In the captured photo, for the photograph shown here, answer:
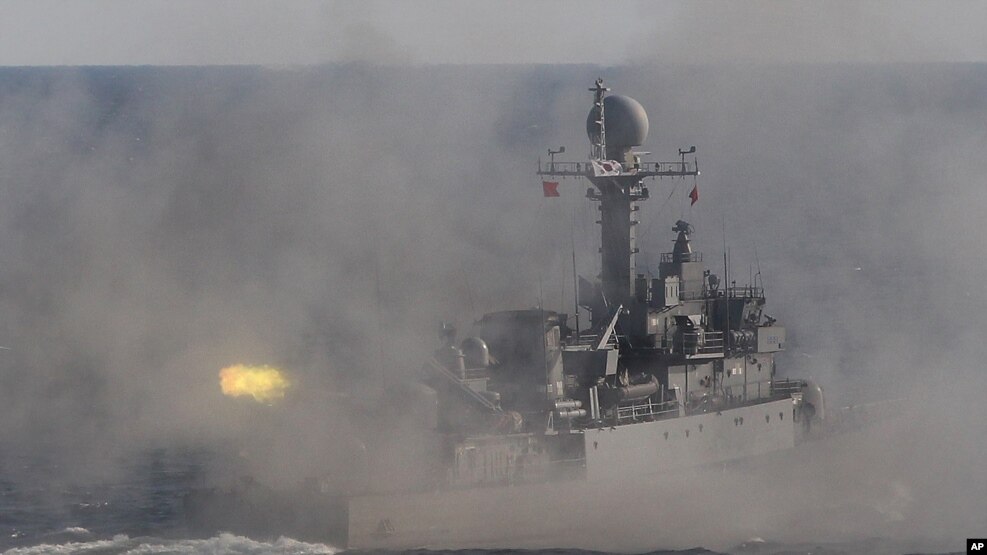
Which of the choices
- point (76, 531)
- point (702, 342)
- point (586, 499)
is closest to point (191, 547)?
point (76, 531)

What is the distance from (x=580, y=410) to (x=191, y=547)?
10.5 m

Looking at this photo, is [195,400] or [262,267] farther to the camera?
[262,267]

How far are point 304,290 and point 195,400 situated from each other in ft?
31.2

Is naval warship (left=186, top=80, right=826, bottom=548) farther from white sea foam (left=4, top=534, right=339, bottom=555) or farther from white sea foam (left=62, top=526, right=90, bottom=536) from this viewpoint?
white sea foam (left=62, top=526, right=90, bottom=536)

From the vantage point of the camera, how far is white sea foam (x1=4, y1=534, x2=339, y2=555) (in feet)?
108

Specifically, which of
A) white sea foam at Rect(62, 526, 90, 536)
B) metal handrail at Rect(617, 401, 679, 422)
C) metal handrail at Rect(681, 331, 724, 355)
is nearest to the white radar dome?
metal handrail at Rect(681, 331, 724, 355)

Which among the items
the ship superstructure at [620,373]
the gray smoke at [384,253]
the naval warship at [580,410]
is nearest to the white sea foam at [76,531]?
the naval warship at [580,410]

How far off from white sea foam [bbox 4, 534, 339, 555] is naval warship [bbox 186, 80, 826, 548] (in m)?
0.40

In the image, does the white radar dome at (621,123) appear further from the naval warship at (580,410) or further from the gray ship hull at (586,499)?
the gray ship hull at (586,499)

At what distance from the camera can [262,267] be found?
201 feet

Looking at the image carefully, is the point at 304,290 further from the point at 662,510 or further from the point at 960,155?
the point at 960,155

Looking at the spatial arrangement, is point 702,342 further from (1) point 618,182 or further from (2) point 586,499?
(2) point 586,499

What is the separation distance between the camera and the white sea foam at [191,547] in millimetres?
33031

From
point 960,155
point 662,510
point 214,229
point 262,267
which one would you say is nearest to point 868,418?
point 662,510
